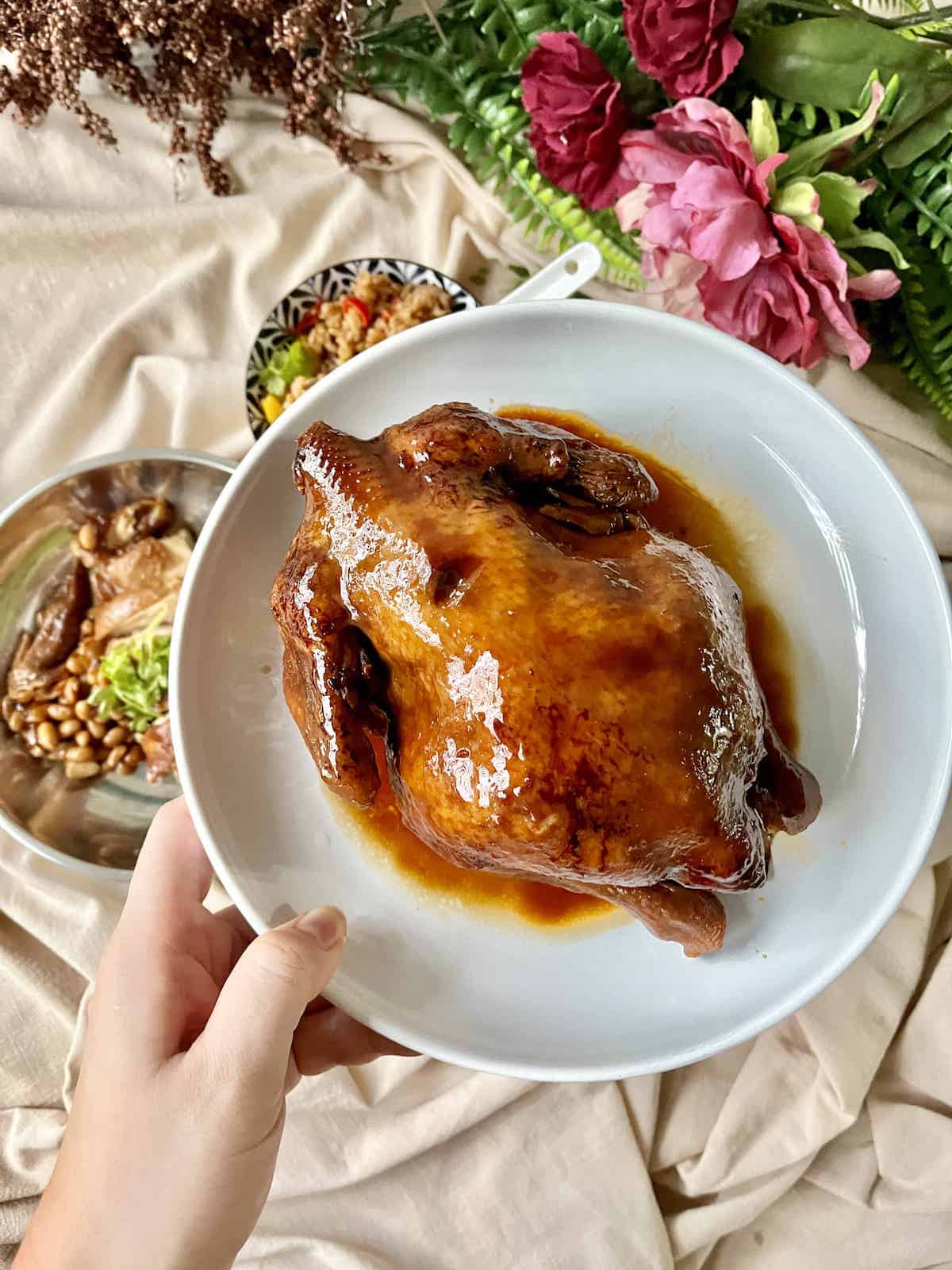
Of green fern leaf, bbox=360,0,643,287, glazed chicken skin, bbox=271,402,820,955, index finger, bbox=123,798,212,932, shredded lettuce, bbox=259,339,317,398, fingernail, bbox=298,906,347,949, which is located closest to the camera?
glazed chicken skin, bbox=271,402,820,955

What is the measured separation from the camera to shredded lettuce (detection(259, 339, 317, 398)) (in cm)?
264

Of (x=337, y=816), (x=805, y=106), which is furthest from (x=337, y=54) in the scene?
(x=337, y=816)

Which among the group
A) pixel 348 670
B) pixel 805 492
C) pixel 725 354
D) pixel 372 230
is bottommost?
pixel 348 670

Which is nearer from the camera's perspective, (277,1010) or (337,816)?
(277,1010)

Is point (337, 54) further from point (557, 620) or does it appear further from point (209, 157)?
point (557, 620)

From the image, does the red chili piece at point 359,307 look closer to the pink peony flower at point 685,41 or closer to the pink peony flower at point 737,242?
the pink peony flower at point 737,242

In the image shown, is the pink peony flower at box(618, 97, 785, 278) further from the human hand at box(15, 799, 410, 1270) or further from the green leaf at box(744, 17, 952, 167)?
the human hand at box(15, 799, 410, 1270)

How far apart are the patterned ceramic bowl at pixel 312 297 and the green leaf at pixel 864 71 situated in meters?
0.90

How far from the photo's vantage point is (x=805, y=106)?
215cm

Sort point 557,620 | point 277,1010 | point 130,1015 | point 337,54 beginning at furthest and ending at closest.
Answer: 1. point 337,54
2. point 130,1015
3. point 277,1010
4. point 557,620

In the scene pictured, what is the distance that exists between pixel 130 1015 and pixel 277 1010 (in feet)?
1.31

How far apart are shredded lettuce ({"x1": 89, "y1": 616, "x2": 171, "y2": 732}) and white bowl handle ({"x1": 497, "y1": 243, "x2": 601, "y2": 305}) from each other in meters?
1.29

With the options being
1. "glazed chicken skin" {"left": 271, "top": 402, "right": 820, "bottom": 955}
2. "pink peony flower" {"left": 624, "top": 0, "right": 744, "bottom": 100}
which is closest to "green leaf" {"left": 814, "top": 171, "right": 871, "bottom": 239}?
"pink peony flower" {"left": 624, "top": 0, "right": 744, "bottom": 100}

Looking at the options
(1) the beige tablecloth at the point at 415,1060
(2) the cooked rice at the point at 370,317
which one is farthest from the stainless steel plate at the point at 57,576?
(2) the cooked rice at the point at 370,317
